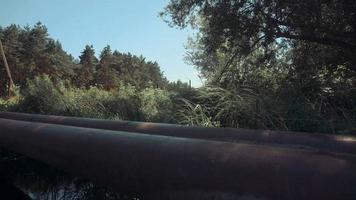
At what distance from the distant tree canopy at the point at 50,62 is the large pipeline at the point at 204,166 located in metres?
42.9

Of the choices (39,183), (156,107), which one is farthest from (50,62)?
(39,183)

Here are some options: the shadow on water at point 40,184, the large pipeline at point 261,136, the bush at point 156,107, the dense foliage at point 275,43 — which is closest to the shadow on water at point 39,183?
the shadow on water at point 40,184

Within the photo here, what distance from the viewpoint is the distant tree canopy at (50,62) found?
5225 centimetres

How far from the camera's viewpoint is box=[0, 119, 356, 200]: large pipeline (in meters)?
1.34

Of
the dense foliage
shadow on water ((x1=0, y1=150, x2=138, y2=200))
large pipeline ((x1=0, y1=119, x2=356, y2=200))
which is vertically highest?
the dense foliage

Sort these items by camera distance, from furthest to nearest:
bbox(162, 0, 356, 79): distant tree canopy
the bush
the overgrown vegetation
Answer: bbox(162, 0, 356, 79): distant tree canopy < the bush < the overgrown vegetation

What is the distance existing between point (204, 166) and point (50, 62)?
56.9 metres

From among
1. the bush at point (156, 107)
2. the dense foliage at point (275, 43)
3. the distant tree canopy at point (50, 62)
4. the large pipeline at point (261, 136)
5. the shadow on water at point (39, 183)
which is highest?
the distant tree canopy at point (50, 62)

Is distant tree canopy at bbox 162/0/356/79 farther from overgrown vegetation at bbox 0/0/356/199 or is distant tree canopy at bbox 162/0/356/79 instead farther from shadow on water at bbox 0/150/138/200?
shadow on water at bbox 0/150/138/200

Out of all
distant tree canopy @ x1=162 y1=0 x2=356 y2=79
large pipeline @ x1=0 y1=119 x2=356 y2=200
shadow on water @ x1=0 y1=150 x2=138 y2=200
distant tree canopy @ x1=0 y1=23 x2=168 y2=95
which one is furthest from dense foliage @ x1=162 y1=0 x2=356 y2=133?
distant tree canopy @ x1=0 y1=23 x2=168 y2=95

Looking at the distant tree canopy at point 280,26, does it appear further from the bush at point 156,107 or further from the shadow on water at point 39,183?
the shadow on water at point 39,183

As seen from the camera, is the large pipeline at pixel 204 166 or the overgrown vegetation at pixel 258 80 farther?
the overgrown vegetation at pixel 258 80

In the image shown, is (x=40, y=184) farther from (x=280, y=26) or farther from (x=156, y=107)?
(x=280, y=26)

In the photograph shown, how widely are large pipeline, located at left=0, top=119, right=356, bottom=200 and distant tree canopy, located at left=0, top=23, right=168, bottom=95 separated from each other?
141 ft
